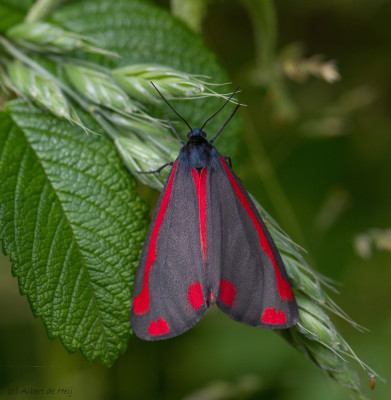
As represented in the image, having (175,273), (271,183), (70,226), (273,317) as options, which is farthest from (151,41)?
(271,183)

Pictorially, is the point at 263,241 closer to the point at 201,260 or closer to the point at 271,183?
the point at 201,260

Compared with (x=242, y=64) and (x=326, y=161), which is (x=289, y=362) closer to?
(x=326, y=161)

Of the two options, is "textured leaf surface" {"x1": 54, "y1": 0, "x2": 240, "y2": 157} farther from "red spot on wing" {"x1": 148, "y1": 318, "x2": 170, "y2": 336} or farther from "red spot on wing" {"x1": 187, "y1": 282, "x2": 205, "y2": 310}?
"red spot on wing" {"x1": 148, "y1": 318, "x2": 170, "y2": 336}

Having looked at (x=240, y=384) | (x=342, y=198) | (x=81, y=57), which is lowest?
(x=240, y=384)

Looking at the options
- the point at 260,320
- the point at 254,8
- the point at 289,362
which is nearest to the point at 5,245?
the point at 260,320

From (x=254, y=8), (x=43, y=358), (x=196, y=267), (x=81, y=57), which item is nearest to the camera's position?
(x=196, y=267)

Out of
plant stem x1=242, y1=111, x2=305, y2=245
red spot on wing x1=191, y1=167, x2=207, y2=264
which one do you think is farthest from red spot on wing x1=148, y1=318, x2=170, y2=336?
plant stem x1=242, y1=111, x2=305, y2=245

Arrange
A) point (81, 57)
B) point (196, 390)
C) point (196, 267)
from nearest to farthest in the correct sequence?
1. point (196, 267)
2. point (81, 57)
3. point (196, 390)
